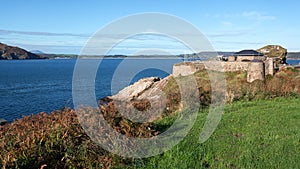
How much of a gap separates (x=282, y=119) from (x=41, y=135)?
25.7 ft

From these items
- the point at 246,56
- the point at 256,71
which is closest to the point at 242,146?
the point at 256,71

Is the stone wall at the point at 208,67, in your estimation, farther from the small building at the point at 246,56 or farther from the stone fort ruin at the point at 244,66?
the small building at the point at 246,56

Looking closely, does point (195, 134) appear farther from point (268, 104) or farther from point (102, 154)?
point (268, 104)

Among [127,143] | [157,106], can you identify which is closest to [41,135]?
[127,143]

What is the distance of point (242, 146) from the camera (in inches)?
306

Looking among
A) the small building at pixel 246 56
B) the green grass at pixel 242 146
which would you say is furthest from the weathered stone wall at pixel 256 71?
the green grass at pixel 242 146

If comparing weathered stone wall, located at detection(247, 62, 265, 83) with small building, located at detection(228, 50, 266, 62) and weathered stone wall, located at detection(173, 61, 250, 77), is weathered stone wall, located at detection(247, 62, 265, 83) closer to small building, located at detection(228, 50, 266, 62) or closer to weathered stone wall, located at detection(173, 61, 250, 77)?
weathered stone wall, located at detection(173, 61, 250, 77)

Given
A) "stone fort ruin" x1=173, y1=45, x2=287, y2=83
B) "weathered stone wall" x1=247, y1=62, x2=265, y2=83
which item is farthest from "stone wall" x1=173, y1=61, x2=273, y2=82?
"weathered stone wall" x1=247, y1=62, x2=265, y2=83

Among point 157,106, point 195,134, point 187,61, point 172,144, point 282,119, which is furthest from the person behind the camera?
point 187,61

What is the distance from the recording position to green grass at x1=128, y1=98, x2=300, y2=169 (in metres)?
6.58

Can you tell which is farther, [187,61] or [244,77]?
[187,61]

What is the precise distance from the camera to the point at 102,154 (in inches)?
257

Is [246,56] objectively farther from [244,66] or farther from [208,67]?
[208,67]

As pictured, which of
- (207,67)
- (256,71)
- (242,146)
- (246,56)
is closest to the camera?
(242,146)
